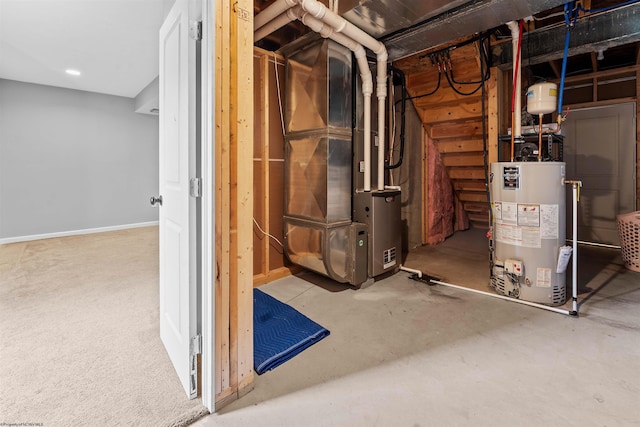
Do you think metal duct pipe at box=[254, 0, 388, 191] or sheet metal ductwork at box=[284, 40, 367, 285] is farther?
sheet metal ductwork at box=[284, 40, 367, 285]

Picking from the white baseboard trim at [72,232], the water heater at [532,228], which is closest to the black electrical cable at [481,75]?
the water heater at [532,228]

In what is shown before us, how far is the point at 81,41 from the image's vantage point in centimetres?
344

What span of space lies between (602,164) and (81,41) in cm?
691

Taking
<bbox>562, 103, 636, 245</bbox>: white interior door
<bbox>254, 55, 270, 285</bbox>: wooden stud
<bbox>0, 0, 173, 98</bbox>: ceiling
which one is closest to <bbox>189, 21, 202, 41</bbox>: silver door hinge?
<bbox>0, 0, 173, 98</bbox>: ceiling

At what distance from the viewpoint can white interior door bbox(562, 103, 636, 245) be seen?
411 centimetres

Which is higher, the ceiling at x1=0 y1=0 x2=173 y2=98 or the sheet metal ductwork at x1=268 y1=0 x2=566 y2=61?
the ceiling at x1=0 y1=0 x2=173 y2=98

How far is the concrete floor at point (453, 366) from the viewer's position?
1.33m

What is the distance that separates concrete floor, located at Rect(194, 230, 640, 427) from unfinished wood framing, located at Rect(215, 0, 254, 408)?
0.23 m

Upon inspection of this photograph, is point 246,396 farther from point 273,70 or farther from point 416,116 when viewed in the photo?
point 416,116

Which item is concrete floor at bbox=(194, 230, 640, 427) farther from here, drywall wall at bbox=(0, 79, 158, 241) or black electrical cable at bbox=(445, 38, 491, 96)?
drywall wall at bbox=(0, 79, 158, 241)

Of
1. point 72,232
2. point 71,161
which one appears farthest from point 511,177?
point 72,232

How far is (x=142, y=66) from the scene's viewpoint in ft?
13.9

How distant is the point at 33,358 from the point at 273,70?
285cm

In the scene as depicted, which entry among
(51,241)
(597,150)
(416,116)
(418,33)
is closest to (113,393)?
(418,33)
